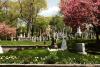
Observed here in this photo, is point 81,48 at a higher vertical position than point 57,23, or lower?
lower

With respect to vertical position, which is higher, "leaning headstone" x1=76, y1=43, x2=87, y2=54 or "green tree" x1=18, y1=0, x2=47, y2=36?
"green tree" x1=18, y1=0, x2=47, y2=36

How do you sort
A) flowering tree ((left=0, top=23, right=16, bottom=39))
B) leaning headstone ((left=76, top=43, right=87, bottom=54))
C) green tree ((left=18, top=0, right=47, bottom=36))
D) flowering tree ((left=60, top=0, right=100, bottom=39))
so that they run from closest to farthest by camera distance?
leaning headstone ((left=76, top=43, right=87, bottom=54)) → flowering tree ((left=60, top=0, right=100, bottom=39)) → flowering tree ((left=0, top=23, right=16, bottom=39)) → green tree ((left=18, top=0, right=47, bottom=36))

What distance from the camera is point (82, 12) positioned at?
41.6 metres

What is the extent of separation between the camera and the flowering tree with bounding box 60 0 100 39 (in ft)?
134

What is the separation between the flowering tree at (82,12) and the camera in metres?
41.0

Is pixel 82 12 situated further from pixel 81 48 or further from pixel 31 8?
pixel 31 8

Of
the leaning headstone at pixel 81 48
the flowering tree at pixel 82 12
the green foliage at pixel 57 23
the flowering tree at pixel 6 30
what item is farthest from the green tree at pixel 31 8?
the leaning headstone at pixel 81 48

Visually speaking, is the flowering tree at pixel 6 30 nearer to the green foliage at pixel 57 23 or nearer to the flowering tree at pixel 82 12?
the flowering tree at pixel 82 12

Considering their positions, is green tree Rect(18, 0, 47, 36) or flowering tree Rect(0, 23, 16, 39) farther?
green tree Rect(18, 0, 47, 36)

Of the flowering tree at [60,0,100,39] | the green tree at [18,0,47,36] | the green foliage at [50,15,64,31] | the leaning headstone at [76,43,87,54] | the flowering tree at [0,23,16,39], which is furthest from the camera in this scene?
the green foliage at [50,15,64,31]

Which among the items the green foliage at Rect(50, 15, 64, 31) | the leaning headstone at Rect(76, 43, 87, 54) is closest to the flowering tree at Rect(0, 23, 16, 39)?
the green foliage at Rect(50, 15, 64, 31)

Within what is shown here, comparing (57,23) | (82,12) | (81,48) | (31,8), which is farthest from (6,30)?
(81,48)

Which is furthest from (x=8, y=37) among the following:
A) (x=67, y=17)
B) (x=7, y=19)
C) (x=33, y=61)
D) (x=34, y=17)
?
(x=33, y=61)

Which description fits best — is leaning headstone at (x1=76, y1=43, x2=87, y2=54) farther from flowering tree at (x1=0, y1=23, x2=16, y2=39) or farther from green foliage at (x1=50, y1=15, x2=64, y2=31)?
green foliage at (x1=50, y1=15, x2=64, y2=31)
